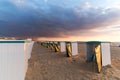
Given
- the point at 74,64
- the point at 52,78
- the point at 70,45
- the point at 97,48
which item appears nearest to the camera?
the point at 52,78

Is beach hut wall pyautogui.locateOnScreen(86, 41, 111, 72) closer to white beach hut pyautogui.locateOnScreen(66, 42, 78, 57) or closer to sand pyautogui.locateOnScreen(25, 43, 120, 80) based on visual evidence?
sand pyautogui.locateOnScreen(25, 43, 120, 80)

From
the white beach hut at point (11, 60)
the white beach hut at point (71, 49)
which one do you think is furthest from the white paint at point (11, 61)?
the white beach hut at point (71, 49)

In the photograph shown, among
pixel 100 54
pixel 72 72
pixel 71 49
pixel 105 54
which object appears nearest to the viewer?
pixel 72 72

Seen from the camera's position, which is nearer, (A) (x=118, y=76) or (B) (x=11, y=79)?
(B) (x=11, y=79)

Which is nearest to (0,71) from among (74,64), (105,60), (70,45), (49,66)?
(49,66)

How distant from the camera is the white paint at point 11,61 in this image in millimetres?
7855

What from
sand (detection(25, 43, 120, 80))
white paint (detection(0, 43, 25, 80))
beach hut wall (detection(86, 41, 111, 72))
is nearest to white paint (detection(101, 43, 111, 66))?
beach hut wall (detection(86, 41, 111, 72))

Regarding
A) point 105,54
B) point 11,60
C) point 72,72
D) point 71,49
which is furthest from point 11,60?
point 71,49

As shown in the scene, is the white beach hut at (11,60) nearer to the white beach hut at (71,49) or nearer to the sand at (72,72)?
the sand at (72,72)

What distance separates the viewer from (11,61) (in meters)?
7.95

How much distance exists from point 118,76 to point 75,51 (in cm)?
744

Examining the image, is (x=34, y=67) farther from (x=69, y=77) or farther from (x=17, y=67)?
(x=17, y=67)

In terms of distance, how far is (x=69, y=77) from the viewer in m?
11.1

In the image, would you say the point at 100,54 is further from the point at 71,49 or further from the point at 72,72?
the point at 71,49
